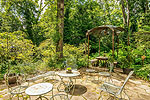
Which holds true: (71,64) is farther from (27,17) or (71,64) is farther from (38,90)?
(27,17)

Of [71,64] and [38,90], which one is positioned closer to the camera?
[38,90]

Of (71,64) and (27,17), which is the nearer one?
(71,64)

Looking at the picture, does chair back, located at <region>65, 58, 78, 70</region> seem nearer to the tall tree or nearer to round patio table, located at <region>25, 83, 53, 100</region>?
round patio table, located at <region>25, 83, 53, 100</region>

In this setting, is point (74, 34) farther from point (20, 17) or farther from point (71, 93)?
point (71, 93)

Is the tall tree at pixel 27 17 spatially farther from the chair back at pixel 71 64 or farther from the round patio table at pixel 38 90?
the round patio table at pixel 38 90

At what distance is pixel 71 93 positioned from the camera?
285cm

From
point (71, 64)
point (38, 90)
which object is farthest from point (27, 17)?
point (38, 90)

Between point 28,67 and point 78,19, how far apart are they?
9.60 m

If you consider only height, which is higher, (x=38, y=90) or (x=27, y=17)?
(x=27, y=17)

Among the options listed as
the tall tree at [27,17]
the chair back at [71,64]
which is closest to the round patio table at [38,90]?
the chair back at [71,64]

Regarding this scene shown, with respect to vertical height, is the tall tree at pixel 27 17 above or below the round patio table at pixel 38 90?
above

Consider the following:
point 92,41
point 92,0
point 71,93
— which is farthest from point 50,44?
point 92,0

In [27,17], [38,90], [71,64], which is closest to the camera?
[38,90]

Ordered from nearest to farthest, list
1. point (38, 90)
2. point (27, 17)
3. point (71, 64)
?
1. point (38, 90)
2. point (71, 64)
3. point (27, 17)
